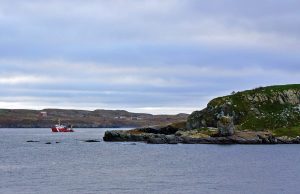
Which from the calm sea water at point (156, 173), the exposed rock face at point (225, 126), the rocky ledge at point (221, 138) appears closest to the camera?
the calm sea water at point (156, 173)

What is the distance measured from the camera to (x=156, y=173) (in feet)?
315

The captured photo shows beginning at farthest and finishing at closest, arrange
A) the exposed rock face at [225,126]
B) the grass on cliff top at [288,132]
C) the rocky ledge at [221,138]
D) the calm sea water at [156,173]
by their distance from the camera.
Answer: the grass on cliff top at [288,132] → the rocky ledge at [221,138] → the exposed rock face at [225,126] → the calm sea water at [156,173]

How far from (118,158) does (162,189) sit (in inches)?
2102

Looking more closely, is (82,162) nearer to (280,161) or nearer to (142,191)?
(280,161)

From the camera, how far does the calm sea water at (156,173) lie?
251 ft

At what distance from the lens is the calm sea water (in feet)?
251

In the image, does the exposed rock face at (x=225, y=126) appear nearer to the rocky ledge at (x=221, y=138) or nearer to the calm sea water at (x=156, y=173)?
the rocky ledge at (x=221, y=138)

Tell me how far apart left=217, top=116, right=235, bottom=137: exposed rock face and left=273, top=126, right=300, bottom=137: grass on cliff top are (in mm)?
15518

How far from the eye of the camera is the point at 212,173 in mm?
96062

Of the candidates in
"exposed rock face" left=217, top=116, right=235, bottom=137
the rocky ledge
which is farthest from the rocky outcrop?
"exposed rock face" left=217, top=116, right=235, bottom=137

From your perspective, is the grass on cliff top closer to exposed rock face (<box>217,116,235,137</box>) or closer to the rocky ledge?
the rocky ledge

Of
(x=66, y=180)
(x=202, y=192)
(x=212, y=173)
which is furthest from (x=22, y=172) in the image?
(x=202, y=192)

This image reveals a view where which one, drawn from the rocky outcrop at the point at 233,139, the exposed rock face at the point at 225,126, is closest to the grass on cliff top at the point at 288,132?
the rocky outcrop at the point at 233,139

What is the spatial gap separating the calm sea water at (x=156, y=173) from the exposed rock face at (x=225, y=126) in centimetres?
3309
